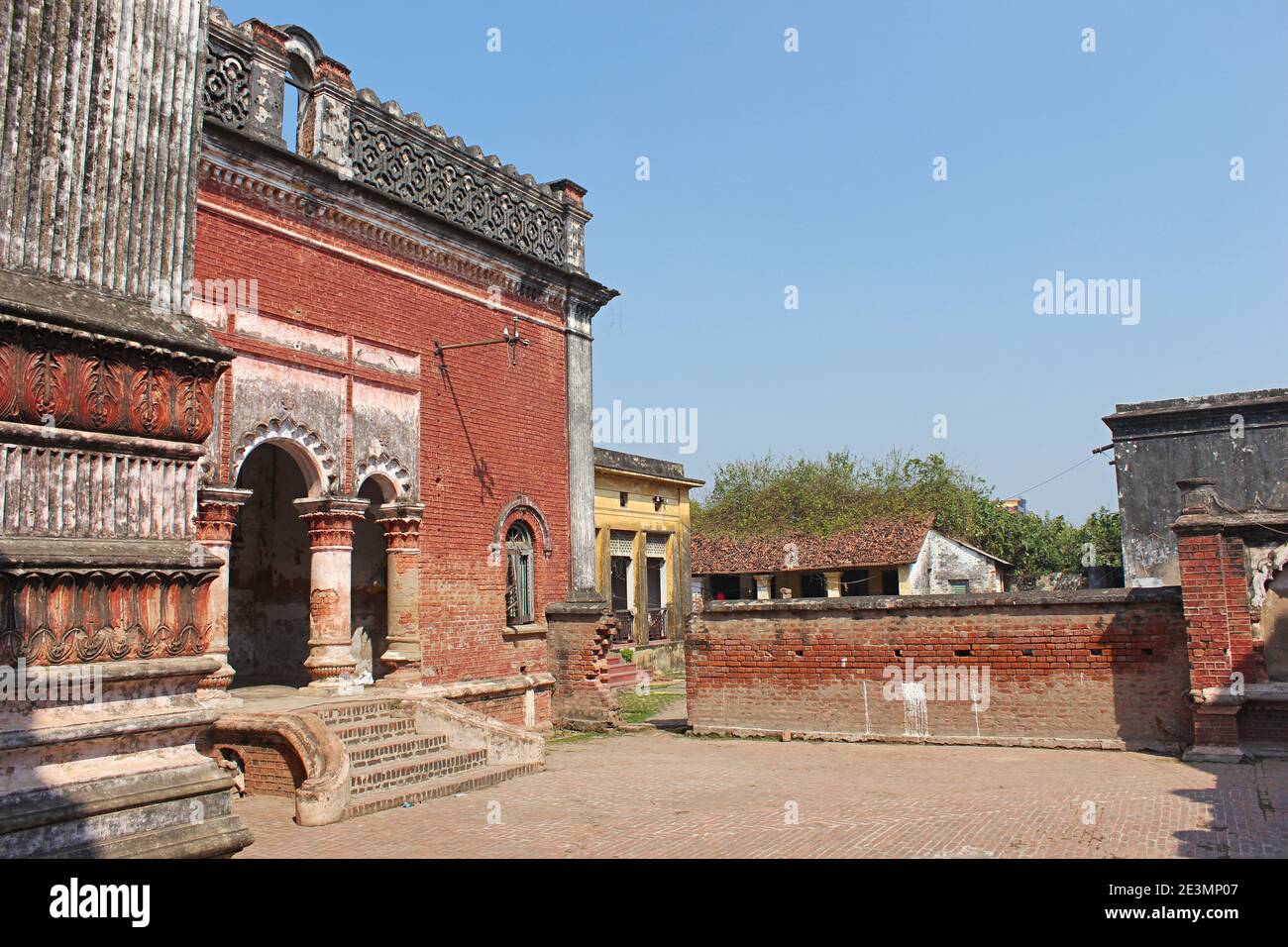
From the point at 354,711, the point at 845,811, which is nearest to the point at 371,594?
the point at 354,711

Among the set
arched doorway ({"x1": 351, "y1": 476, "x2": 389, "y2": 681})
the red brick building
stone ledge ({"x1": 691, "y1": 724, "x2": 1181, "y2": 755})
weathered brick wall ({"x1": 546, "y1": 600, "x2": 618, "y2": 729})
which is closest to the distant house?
weathered brick wall ({"x1": 546, "y1": 600, "x2": 618, "y2": 729})

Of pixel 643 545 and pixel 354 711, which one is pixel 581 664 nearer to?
pixel 354 711

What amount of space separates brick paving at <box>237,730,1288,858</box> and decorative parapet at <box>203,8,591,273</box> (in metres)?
7.09

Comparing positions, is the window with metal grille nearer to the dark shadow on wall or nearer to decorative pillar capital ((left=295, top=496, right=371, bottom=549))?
the dark shadow on wall

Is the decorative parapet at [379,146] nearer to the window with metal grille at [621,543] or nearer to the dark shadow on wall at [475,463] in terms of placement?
the dark shadow on wall at [475,463]

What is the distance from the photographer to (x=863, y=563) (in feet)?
112

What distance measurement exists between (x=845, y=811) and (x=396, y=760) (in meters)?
4.48

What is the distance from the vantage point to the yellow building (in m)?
26.0

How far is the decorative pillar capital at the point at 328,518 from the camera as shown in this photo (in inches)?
451

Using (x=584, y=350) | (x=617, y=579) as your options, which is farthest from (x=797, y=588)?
(x=584, y=350)

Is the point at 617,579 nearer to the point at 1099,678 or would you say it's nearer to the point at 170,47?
the point at 1099,678

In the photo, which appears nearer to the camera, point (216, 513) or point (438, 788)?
point (438, 788)

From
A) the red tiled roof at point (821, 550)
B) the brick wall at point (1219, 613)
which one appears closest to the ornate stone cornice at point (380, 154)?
the brick wall at point (1219, 613)

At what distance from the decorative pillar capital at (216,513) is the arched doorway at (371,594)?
3271 millimetres
